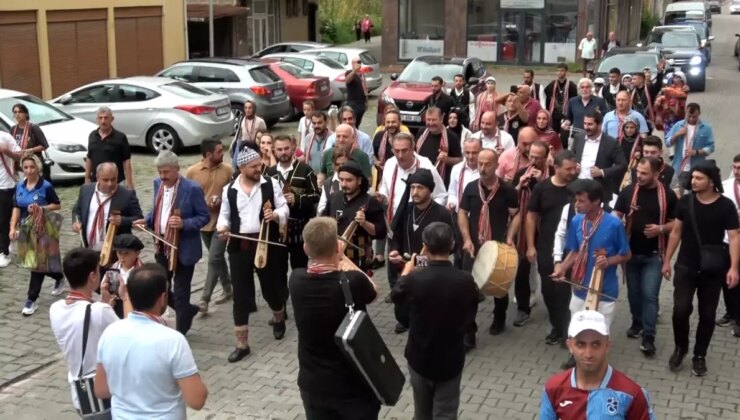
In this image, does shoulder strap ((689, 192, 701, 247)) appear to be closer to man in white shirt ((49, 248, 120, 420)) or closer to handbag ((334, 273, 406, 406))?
handbag ((334, 273, 406, 406))

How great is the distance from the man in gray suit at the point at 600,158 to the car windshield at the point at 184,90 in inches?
415

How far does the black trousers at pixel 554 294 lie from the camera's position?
310 inches

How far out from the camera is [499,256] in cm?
723

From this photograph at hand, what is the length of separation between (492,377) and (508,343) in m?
0.85

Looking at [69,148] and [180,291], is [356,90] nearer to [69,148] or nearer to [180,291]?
[69,148]

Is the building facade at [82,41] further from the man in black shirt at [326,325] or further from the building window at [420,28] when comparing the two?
the man in black shirt at [326,325]

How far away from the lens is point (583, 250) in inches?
280

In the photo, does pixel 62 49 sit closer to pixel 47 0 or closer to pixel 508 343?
pixel 47 0

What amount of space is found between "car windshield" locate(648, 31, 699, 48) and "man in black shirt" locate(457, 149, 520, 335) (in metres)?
23.7

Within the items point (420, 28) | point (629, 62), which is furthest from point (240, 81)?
point (420, 28)

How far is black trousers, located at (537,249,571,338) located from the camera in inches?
310

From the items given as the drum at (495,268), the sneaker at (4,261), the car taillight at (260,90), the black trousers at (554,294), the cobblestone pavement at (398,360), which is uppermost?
the car taillight at (260,90)

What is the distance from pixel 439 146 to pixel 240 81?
10997 mm

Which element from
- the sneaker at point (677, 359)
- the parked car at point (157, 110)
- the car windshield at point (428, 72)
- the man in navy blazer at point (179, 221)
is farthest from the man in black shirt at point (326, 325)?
the car windshield at point (428, 72)
